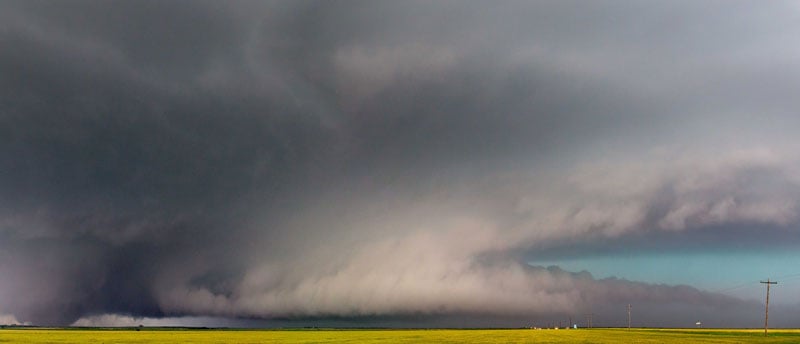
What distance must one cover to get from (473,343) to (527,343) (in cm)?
1338

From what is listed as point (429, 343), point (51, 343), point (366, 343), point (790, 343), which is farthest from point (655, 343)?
point (51, 343)

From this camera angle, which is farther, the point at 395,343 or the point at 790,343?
the point at 790,343

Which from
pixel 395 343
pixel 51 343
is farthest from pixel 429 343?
pixel 51 343

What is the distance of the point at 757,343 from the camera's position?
109375 millimetres

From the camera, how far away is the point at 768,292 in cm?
15125

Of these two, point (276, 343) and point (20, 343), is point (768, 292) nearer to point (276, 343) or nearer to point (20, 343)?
point (276, 343)

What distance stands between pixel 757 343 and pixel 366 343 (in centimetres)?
7262

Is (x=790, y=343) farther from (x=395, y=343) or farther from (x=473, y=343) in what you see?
(x=395, y=343)

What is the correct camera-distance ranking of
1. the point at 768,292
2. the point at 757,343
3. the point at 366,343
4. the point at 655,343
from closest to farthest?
the point at 366,343
the point at 655,343
the point at 757,343
the point at 768,292

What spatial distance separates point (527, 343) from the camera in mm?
103250

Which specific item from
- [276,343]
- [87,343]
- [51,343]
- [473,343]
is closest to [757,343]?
[473,343]

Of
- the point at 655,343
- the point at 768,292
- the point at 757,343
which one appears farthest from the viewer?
the point at 768,292

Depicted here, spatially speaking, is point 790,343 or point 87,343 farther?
point 790,343

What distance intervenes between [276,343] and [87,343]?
103 ft
